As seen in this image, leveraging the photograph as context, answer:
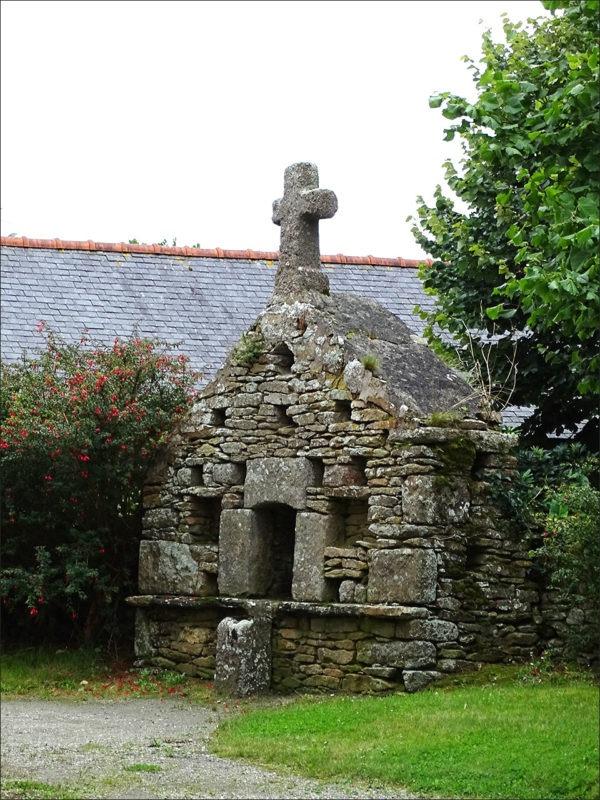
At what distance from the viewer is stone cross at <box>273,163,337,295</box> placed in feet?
49.8

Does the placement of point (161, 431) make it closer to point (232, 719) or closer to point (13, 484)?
point (13, 484)

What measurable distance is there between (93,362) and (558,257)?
6.42 m

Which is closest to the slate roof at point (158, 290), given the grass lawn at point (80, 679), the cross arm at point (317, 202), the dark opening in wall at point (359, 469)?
the cross arm at point (317, 202)

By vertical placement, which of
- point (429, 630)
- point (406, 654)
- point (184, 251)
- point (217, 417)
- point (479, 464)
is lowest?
point (406, 654)

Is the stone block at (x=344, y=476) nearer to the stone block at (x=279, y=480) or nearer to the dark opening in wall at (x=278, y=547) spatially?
the stone block at (x=279, y=480)

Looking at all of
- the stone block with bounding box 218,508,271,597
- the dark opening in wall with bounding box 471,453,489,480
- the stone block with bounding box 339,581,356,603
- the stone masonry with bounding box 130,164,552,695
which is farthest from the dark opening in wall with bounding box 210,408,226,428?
the dark opening in wall with bounding box 471,453,489,480

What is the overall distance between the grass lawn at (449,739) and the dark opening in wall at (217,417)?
11.2ft

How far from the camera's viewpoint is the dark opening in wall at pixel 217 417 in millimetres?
15375

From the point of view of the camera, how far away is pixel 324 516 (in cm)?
1420

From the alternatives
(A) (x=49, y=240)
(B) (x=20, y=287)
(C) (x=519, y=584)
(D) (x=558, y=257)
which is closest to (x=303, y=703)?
(C) (x=519, y=584)

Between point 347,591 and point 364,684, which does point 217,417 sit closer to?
point 347,591

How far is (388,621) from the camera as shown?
44.7 ft

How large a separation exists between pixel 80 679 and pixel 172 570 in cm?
152

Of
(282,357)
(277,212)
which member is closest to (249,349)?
(282,357)
